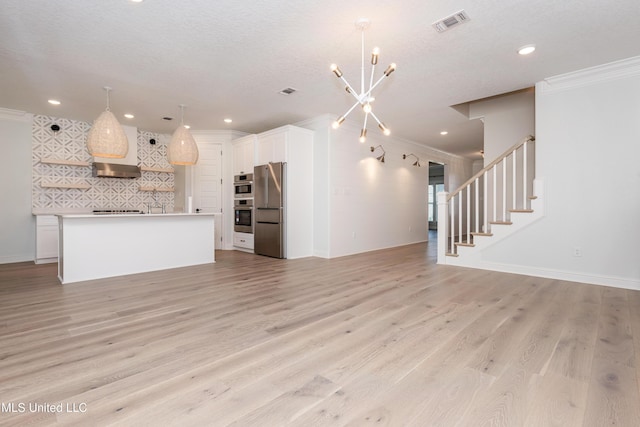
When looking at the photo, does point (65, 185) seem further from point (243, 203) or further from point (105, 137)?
point (243, 203)

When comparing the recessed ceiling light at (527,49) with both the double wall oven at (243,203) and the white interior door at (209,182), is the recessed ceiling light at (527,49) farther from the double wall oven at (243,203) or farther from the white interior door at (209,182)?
the white interior door at (209,182)

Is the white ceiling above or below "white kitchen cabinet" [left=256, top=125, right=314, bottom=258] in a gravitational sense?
above

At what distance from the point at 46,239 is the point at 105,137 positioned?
2.62 metres

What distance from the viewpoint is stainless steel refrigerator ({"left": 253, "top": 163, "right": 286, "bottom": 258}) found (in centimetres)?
569

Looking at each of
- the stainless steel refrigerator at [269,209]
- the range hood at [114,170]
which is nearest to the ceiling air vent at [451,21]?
the stainless steel refrigerator at [269,209]

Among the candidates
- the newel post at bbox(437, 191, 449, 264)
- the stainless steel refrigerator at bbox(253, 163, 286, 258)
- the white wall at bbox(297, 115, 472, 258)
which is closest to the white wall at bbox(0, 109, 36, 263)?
the stainless steel refrigerator at bbox(253, 163, 286, 258)

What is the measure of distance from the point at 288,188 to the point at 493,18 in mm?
3874

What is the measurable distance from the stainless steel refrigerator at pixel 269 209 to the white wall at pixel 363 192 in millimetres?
754

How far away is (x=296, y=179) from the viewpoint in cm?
588

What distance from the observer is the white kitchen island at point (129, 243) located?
3.95 metres

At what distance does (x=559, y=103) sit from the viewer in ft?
13.5

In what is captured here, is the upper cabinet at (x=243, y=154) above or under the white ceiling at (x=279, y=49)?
under

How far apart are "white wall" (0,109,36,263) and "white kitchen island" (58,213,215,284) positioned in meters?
2.30

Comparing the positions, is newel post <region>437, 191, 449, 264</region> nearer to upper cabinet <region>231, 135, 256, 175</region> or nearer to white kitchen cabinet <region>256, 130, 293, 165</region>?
white kitchen cabinet <region>256, 130, 293, 165</region>
